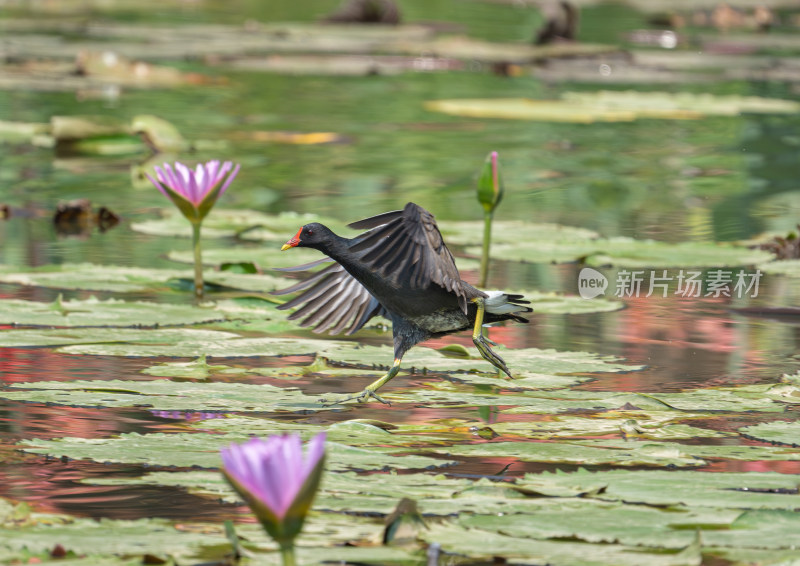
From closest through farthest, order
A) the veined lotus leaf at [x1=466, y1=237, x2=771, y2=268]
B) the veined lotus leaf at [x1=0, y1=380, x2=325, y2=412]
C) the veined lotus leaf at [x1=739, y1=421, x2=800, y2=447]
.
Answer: the veined lotus leaf at [x1=739, y1=421, x2=800, y2=447] < the veined lotus leaf at [x1=0, y1=380, x2=325, y2=412] < the veined lotus leaf at [x1=466, y1=237, x2=771, y2=268]

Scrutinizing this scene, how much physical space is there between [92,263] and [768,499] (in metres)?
3.56

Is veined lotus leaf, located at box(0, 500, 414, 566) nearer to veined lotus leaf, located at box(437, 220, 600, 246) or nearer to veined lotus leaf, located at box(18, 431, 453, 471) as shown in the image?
veined lotus leaf, located at box(18, 431, 453, 471)

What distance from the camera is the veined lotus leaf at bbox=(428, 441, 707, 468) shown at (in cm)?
298

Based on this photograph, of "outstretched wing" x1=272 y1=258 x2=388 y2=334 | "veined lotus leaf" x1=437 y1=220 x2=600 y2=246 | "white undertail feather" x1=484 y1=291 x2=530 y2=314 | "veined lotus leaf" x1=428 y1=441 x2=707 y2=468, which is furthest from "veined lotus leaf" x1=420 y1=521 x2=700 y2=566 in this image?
"veined lotus leaf" x1=437 y1=220 x2=600 y2=246

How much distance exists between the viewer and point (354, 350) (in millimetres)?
4094

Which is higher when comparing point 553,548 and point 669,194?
point 669,194

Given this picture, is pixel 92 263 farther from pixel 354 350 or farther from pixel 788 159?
pixel 788 159

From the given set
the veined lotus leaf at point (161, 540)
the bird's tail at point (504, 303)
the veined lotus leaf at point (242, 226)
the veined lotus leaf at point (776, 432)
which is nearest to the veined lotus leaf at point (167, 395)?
the bird's tail at point (504, 303)

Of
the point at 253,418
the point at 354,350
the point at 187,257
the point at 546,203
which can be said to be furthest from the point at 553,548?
the point at 546,203

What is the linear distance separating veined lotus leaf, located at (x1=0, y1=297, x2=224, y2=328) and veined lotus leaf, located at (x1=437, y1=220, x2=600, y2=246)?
177 cm

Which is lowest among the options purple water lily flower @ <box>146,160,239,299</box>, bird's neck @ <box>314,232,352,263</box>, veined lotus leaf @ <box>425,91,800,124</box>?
bird's neck @ <box>314,232,352,263</box>

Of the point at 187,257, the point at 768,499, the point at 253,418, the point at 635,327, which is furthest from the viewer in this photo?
the point at 187,257

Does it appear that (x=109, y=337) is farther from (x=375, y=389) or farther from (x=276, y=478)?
Result: (x=276, y=478)

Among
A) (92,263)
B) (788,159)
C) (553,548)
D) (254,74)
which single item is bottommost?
(553,548)
